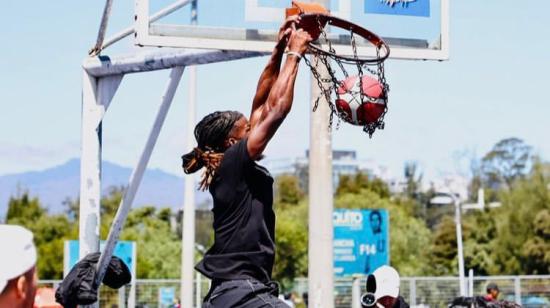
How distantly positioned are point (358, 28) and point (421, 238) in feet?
177

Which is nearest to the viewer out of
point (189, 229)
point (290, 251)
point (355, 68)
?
point (355, 68)

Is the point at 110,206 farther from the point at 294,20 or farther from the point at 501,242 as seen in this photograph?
the point at 294,20

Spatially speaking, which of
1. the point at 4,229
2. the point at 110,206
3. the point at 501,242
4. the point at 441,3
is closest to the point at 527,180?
the point at 501,242

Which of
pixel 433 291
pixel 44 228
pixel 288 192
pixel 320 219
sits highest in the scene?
pixel 288 192

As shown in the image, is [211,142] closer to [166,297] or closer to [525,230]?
[166,297]

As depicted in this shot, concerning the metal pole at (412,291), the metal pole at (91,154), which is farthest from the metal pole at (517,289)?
the metal pole at (91,154)

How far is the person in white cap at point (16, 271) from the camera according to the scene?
3.21 meters

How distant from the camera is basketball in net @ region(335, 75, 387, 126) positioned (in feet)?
22.4

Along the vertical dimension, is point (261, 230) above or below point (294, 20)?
below

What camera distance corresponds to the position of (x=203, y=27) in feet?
26.4

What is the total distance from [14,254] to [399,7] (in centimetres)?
578

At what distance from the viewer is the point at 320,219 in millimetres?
11711

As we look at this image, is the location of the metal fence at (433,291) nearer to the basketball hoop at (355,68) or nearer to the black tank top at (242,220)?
the basketball hoop at (355,68)

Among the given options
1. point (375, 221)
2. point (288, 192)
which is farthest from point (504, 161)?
point (375, 221)
